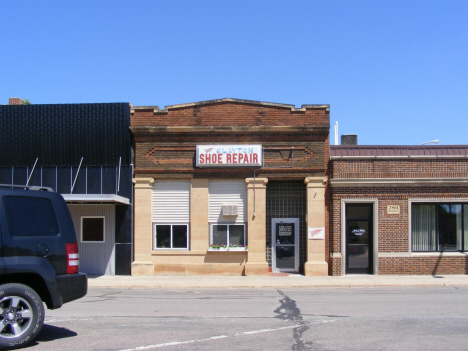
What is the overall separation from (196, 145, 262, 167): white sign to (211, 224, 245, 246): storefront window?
236cm

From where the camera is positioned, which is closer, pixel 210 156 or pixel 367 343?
pixel 367 343

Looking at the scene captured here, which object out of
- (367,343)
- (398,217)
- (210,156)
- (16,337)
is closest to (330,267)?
(398,217)

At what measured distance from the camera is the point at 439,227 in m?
18.4

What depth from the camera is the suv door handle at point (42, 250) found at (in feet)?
22.8

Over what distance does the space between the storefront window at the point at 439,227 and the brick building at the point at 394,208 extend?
0.04 meters

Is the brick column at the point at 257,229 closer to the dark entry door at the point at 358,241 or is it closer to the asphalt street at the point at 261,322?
the dark entry door at the point at 358,241

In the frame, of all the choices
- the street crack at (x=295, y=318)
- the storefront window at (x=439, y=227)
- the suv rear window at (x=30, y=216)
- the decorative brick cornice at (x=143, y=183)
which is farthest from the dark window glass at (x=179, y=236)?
the suv rear window at (x=30, y=216)

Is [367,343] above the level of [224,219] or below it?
below

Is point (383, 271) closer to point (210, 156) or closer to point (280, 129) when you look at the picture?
point (280, 129)

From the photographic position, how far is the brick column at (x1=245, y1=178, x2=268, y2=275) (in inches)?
719

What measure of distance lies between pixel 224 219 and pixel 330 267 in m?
4.32

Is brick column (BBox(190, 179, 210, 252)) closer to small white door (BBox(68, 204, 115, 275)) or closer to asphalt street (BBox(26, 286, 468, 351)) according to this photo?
small white door (BBox(68, 204, 115, 275))

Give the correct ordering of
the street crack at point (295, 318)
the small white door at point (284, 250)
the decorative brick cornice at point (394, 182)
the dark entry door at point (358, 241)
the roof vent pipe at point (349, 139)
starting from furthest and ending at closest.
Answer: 1. the roof vent pipe at point (349, 139)
2. the small white door at point (284, 250)
3. the dark entry door at point (358, 241)
4. the decorative brick cornice at point (394, 182)
5. the street crack at point (295, 318)

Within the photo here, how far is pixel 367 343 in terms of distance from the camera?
7.29 metres
